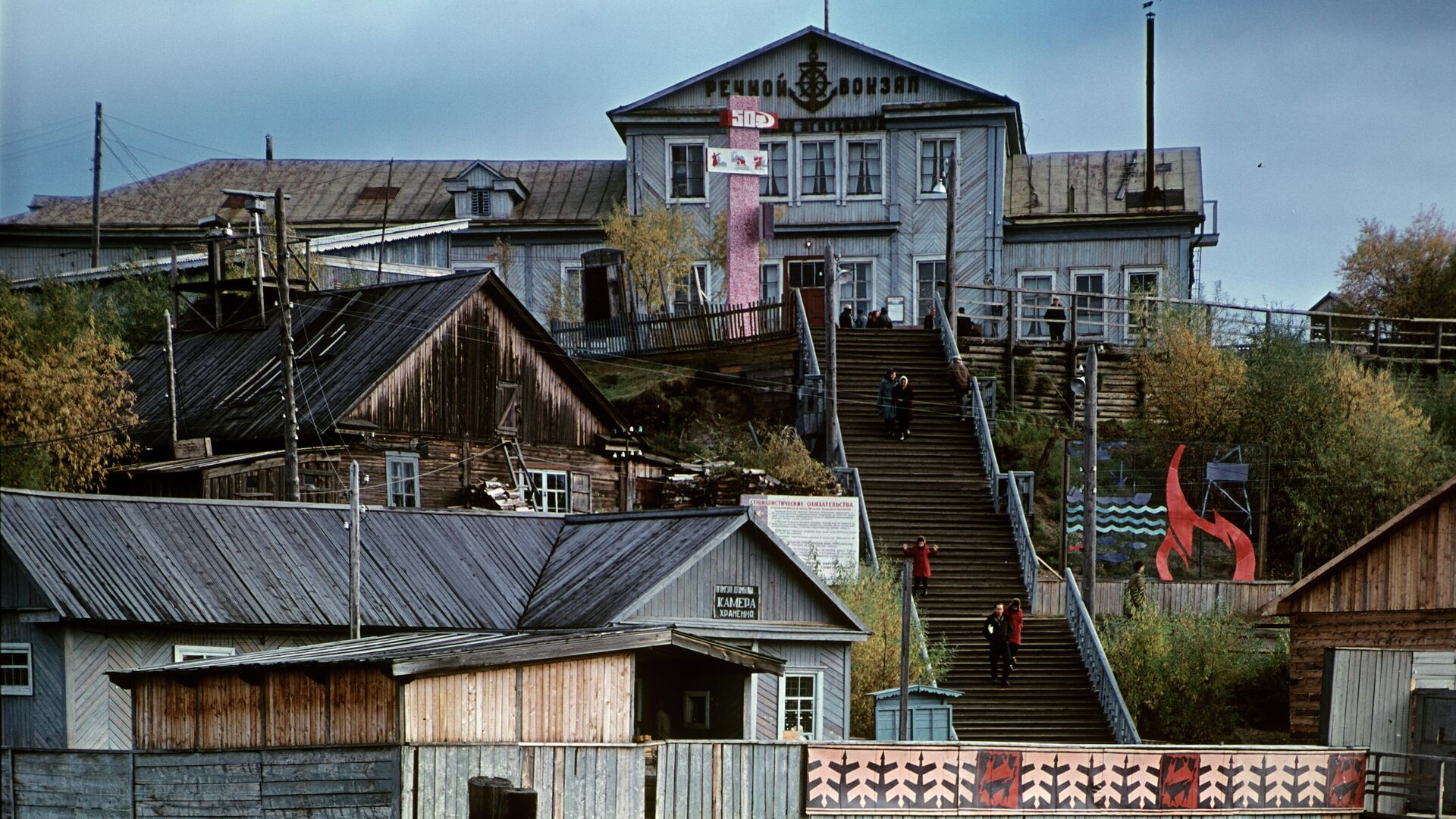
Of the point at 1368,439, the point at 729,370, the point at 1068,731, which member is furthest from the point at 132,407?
the point at 1368,439

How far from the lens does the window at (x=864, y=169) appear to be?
2051 inches

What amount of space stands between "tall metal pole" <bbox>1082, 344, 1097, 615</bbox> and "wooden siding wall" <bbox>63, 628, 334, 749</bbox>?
47.6ft

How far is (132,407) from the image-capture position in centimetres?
3900

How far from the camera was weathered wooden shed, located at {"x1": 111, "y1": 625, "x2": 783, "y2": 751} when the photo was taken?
716 inches

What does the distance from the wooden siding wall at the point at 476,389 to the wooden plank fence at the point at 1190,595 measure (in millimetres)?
11849

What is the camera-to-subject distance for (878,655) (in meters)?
29.2

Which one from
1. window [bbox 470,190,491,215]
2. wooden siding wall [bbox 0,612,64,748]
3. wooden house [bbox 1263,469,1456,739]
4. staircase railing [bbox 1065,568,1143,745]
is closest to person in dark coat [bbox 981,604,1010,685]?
staircase railing [bbox 1065,568,1143,745]

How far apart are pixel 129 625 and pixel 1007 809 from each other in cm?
1242

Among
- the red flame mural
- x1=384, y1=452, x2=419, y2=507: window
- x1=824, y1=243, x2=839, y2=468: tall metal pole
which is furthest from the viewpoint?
the red flame mural

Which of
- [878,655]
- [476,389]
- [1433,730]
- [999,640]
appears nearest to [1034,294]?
[476,389]

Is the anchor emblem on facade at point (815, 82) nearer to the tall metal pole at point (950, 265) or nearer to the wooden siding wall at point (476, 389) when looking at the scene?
the tall metal pole at point (950, 265)

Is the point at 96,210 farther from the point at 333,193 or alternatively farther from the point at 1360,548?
the point at 1360,548

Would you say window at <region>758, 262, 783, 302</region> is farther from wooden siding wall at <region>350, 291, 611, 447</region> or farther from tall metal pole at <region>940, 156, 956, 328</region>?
wooden siding wall at <region>350, 291, 611, 447</region>

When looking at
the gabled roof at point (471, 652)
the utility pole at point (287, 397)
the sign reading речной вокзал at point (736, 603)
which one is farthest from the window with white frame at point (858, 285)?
Result: the gabled roof at point (471, 652)
